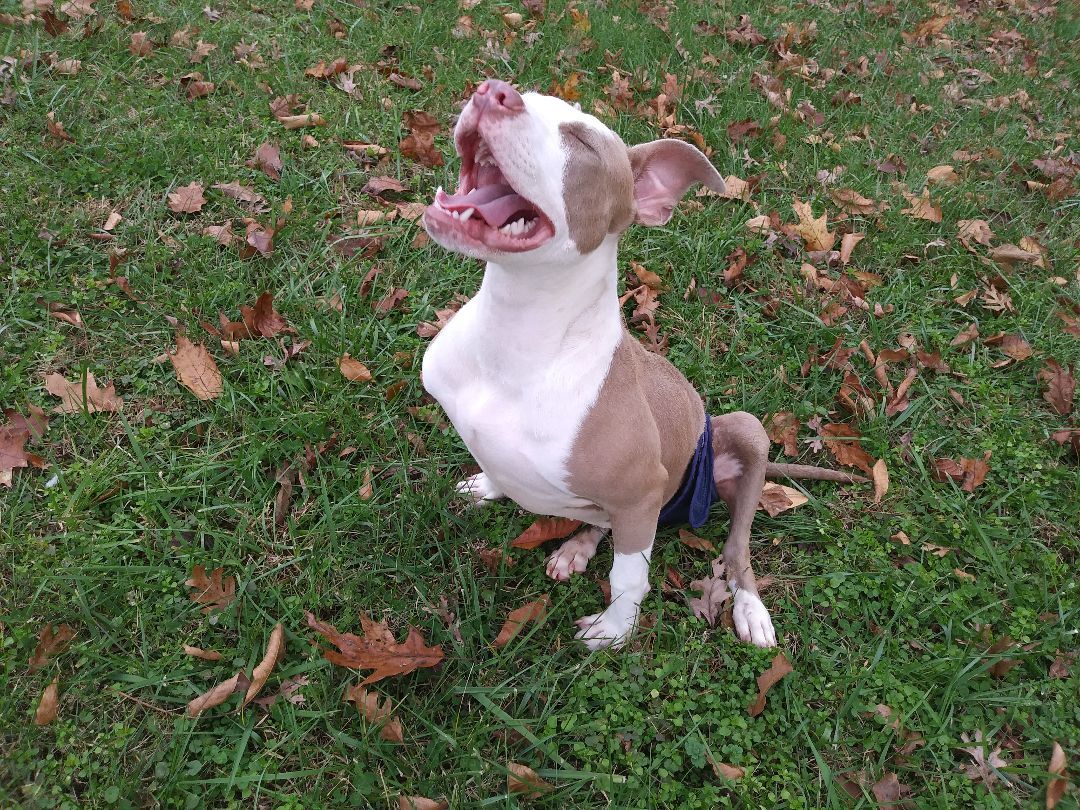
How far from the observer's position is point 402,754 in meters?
2.30

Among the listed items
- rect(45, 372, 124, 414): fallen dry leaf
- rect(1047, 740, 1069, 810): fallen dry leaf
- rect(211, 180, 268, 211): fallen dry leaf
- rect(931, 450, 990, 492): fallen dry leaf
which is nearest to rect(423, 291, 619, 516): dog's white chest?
rect(45, 372, 124, 414): fallen dry leaf

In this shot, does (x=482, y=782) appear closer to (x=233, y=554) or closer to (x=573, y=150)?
(x=233, y=554)

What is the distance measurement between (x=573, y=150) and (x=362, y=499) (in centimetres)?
173

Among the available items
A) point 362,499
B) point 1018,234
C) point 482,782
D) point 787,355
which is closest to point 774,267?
point 787,355

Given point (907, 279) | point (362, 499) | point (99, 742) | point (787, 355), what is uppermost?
point (907, 279)

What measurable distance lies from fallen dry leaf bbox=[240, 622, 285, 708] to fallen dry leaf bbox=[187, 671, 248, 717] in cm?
4

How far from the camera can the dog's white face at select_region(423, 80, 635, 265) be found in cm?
179

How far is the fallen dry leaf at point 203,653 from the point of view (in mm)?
2398

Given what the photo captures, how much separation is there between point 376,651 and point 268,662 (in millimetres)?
369

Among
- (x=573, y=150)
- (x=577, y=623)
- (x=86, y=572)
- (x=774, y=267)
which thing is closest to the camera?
(x=573, y=150)

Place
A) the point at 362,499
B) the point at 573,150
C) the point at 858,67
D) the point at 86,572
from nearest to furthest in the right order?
1. the point at 573,150
2. the point at 86,572
3. the point at 362,499
4. the point at 858,67

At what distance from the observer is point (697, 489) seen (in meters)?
2.78

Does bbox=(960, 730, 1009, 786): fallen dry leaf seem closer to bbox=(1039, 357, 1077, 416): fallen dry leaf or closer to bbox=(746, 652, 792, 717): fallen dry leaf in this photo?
bbox=(746, 652, 792, 717): fallen dry leaf

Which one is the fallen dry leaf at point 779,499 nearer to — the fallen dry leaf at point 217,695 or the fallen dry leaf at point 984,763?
the fallen dry leaf at point 984,763
